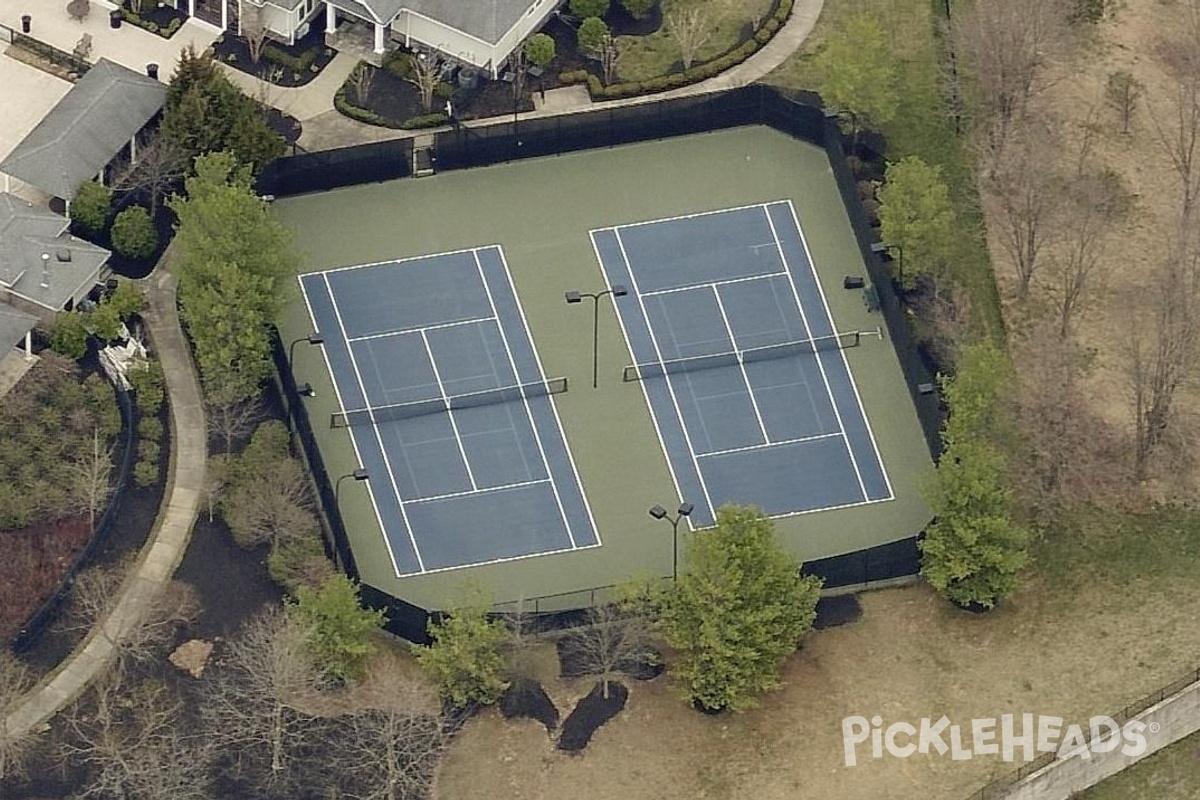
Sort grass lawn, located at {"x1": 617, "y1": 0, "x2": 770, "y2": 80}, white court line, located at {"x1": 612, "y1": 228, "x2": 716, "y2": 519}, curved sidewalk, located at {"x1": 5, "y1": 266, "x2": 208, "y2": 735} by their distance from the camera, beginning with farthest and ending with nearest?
grass lawn, located at {"x1": 617, "y1": 0, "x2": 770, "y2": 80} < white court line, located at {"x1": 612, "y1": 228, "x2": 716, "y2": 519} < curved sidewalk, located at {"x1": 5, "y1": 266, "x2": 208, "y2": 735}

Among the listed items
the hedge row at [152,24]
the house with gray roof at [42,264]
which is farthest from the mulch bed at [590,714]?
the hedge row at [152,24]

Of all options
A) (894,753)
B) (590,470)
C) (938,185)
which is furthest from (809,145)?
(894,753)

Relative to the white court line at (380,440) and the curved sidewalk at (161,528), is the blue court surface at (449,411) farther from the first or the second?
the curved sidewalk at (161,528)

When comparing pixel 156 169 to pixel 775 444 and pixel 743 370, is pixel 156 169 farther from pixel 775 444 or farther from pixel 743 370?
pixel 775 444

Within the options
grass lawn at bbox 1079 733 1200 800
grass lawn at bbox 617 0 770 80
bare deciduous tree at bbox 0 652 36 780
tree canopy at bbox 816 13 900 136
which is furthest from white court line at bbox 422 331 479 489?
grass lawn at bbox 1079 733 1200 800

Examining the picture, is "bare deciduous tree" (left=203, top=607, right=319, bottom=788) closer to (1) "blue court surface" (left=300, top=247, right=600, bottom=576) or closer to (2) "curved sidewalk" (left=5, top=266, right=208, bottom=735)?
(2) "curved sidewalk" (left=5, top=266, right=208, bottom=735)

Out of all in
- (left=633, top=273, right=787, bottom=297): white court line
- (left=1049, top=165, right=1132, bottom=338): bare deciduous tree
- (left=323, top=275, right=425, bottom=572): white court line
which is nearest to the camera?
(left=323, top=275, right=425, bottom=572): white court line

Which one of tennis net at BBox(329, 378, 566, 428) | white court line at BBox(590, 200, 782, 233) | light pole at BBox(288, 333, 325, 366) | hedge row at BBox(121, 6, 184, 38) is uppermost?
hedge row at BBox(121, 6, 184, 38)
